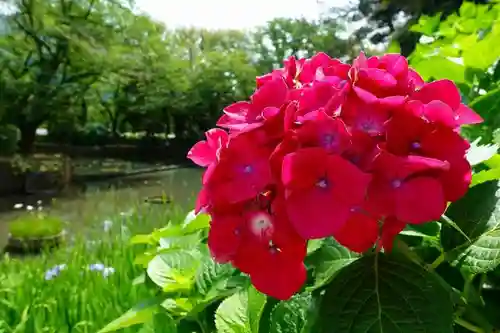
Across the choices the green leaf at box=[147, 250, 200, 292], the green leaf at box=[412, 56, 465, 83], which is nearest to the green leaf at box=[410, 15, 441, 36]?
the green leaf at box=[412, 56, 465, 83]

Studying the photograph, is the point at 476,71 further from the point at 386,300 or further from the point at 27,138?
the point at 27,138

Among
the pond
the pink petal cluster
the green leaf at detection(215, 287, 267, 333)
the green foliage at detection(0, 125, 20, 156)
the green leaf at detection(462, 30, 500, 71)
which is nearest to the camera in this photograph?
the pink petal cluster

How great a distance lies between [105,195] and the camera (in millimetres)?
18406

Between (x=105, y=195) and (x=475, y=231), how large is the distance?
18464 mm

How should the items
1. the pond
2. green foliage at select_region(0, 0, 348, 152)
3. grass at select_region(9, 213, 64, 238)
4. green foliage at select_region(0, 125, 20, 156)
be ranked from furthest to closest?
green foliage at select_region(0, 0, 348, 152) < green foliage at select_region(0, 125, 20, 156) < the pond < grass at select_region(9, 213, 64, 238)

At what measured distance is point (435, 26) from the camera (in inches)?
70.1

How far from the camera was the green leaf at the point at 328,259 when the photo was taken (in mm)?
606

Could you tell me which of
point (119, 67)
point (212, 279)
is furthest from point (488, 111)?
point (119, 67)

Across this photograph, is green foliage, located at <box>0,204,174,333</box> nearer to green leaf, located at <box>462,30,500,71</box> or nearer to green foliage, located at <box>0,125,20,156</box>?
green leaf, located at <box>462,30,500,71</box>

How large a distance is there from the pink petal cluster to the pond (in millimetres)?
11509

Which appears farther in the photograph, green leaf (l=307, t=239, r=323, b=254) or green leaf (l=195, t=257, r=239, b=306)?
green leaf (l=195, t=257, r=239, b=306)

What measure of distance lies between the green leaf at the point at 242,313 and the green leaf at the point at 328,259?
0.13 metres

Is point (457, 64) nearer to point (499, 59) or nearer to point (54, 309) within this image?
point (499, 59)

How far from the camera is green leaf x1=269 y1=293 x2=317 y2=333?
0.68 meters
